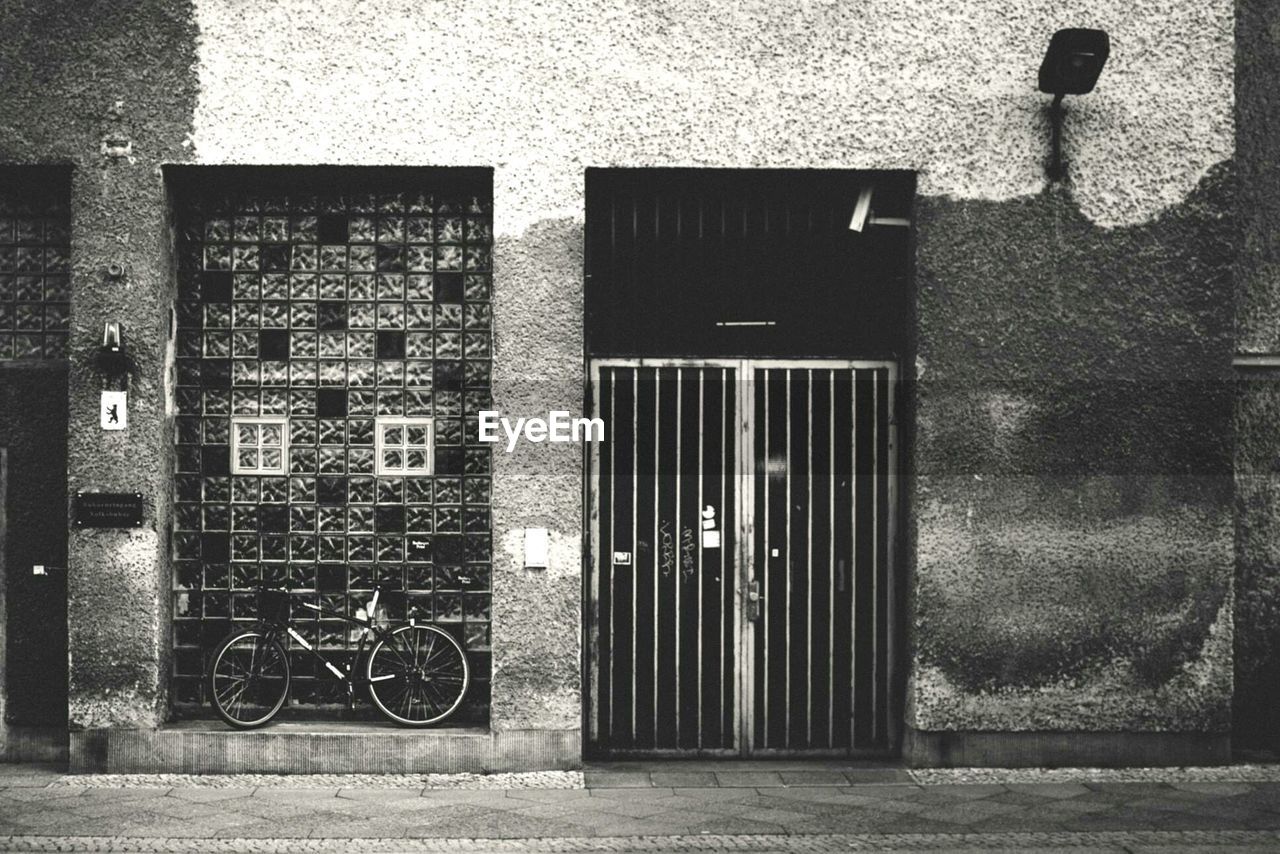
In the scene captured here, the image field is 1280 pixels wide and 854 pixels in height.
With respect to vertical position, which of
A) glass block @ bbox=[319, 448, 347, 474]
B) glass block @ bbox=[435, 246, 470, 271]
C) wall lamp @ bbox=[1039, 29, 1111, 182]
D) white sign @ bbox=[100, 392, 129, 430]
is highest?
wall lamp @ bbox=[1039, 29, 1111, 182]

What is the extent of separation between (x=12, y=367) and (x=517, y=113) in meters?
3.73

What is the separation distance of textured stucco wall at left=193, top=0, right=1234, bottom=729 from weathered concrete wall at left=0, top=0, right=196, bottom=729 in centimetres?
31

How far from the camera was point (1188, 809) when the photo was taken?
762 centimetres

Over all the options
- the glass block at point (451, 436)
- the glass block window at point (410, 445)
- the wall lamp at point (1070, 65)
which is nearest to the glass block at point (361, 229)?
the glass block window at point (410, 445)

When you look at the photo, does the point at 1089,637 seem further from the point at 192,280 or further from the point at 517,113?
the point at 192,280

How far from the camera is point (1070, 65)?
8281 mm

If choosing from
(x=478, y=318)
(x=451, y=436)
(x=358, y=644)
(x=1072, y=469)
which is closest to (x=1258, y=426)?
(x=1072, y=469)

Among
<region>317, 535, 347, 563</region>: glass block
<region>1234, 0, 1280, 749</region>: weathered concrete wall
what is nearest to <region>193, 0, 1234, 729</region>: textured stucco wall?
<region>1234, 0, 1280, 749</region>: weathered concrete wall

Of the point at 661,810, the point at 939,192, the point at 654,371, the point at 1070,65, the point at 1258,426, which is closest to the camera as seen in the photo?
the point at 661,810

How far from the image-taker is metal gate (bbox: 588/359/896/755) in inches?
348

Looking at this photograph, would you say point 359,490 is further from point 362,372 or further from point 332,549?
point 362,372

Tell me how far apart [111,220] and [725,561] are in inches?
178

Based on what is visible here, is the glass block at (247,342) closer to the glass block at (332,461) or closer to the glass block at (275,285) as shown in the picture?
the glass block at (275,285)

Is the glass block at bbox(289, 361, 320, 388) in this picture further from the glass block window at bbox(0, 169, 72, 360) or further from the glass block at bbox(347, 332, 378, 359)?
the glass block window at bbox(0, 169, 72, 360)
